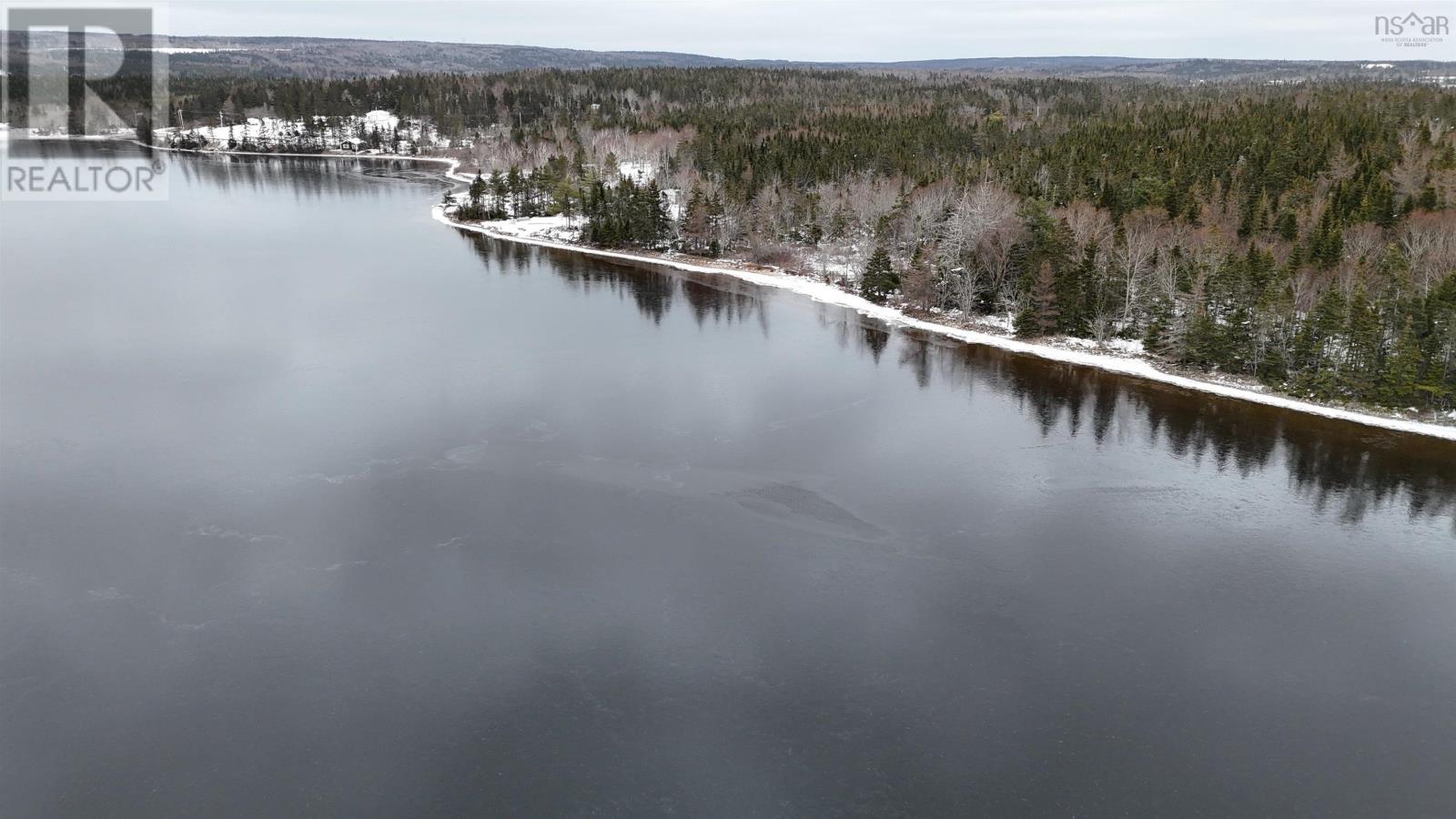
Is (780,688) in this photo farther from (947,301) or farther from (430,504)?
(947,301)

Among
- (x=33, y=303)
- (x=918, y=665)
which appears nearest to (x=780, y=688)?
(x=918, y=665)

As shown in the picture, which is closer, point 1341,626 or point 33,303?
point 1341,626

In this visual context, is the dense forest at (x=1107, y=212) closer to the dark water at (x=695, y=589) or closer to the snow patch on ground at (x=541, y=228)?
the snow patch on ground at (x=541, y=228)

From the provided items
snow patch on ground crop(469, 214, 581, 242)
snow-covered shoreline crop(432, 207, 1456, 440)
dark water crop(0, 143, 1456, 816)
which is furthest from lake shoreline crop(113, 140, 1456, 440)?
dark water crop(0, 143, 1456, 816)

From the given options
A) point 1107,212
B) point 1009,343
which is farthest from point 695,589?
point 1107,212

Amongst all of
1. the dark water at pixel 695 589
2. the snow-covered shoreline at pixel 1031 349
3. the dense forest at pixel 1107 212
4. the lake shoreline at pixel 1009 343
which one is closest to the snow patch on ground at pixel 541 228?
the lake shoreline at pixel 1009 343

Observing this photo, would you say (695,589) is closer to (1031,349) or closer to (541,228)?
(1031,349)
